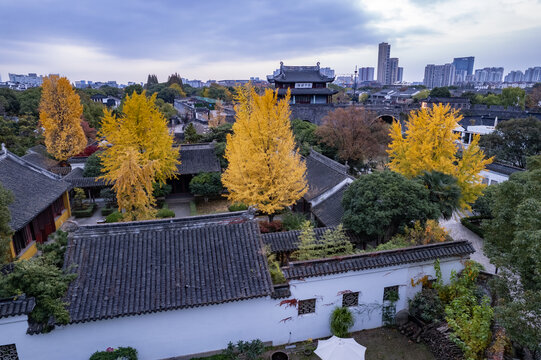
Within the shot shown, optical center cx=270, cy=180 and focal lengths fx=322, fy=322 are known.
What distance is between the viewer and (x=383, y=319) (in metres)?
12.0

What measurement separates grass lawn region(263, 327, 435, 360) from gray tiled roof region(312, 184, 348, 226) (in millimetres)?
6564

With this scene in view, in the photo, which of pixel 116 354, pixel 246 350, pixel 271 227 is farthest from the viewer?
pixel 271 227

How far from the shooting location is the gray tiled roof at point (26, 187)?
16234mm

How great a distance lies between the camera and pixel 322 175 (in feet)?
75.9

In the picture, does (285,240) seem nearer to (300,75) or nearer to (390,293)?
(390,293)

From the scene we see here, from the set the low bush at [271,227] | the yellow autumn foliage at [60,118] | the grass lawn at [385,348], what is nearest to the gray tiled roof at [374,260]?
the grass lawn at [385,348]

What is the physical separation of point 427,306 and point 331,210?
838cm

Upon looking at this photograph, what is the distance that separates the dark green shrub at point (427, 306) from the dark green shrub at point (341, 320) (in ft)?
8.15

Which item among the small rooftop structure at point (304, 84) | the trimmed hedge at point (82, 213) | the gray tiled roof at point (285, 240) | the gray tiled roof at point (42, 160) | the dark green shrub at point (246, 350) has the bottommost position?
the trimmed hedge at point (82, 213)

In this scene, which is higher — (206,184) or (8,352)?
(206,184)

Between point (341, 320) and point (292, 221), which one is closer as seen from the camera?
point (341, 320)

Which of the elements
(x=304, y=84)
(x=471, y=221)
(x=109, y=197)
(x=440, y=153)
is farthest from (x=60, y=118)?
(x=304, y=84)

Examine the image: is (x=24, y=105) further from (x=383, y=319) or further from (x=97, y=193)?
(x=383, y=319)

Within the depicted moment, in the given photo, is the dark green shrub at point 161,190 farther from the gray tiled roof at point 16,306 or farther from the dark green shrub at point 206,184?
the gray tiled roof at point 16,306
